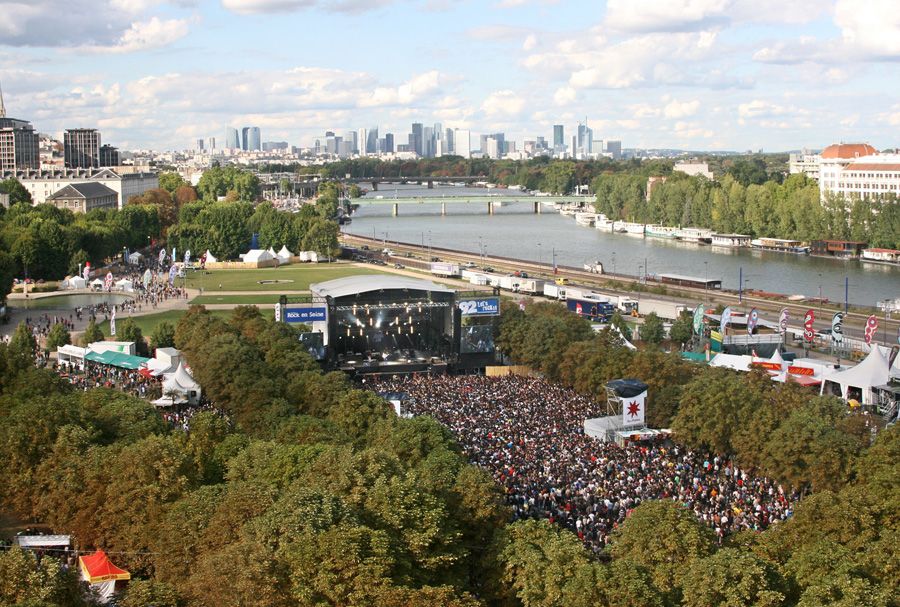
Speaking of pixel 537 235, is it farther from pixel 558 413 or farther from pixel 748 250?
pixel 558 413

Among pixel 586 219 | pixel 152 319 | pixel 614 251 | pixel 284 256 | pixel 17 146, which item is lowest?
pixel 152 319

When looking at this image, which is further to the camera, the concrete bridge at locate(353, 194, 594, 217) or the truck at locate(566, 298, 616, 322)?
the concrete bridge at locate(353, 194, 594, 217)

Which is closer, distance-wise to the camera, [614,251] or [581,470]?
[581,470]

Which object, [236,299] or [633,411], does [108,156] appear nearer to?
[236,299]

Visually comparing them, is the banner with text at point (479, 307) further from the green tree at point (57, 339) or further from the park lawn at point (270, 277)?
the park lawn at point (270, 277)

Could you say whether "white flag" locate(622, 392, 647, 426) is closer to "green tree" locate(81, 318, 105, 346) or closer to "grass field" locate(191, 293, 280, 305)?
"green tree" locate(81, 318, 105, 346)

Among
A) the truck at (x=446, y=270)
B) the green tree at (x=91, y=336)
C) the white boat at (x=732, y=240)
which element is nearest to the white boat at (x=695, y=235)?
Result: the white boat at (x=732, y=240)

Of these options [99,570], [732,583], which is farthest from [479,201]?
[732,583]

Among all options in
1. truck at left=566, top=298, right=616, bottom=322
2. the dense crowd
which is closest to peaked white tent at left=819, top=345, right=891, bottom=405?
the dense crowd
